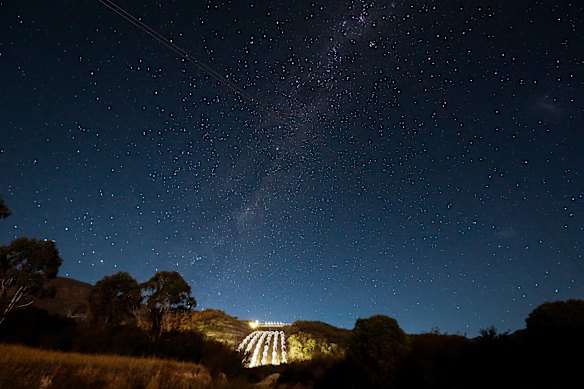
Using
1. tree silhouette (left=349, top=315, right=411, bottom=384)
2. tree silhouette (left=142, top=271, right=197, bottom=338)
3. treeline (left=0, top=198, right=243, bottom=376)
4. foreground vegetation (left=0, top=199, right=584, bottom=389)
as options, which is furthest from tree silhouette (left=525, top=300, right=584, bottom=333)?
tree silhouette (left=142, top=271, right=197, bottom=338)

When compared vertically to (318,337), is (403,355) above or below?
below

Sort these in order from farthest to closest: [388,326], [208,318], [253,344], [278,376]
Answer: [253,344] < [208,318] < [278,376] < [388,326]

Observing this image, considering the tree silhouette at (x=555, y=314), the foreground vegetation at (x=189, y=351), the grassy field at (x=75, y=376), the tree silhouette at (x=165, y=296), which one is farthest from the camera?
the tree silhouette at (x=165, y=296)

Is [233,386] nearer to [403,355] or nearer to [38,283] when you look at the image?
[403,355]

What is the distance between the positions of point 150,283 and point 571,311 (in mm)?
29003

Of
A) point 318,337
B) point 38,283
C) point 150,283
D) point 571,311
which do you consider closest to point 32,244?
point 38,283

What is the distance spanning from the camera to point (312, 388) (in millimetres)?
20312

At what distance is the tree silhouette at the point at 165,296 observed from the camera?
87.1 ft

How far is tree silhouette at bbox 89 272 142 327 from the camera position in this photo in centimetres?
2788

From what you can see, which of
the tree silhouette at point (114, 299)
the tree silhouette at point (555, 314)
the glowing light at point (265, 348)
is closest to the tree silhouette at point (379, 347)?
the tree silhouette at point (555, 314)

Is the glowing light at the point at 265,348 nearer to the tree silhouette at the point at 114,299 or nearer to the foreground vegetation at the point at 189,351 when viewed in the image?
the tree silhouette at the point at 114,299

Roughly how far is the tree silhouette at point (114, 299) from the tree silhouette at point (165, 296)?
2.03 meters

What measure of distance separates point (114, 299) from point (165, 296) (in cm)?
554

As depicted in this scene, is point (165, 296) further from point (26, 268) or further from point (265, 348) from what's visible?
point (265, 348)
